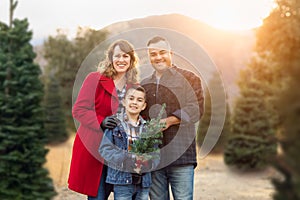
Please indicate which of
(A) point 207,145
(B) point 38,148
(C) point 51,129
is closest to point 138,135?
(A) point 207,145

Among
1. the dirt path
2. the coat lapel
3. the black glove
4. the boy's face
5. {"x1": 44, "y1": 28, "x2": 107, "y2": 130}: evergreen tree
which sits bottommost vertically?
the dirt path

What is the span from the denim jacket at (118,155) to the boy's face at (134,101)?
123 millimetres

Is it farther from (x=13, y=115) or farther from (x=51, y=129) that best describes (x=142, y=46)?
(x=51, y=129)

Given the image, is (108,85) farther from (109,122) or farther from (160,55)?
(160,55)

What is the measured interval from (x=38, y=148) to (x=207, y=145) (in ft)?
13.2

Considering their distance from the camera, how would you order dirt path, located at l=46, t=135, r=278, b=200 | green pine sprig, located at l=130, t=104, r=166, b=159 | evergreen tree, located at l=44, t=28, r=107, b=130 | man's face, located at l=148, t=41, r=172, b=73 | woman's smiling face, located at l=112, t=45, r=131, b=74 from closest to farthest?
green pine sprig, located at l=130, t=104, r=166, b=159 < woman's smiling face, located at l=112, t=45, r=131, b=74 < man's face, located at l=148, t=41, r=172, b=73 < dirt path, located at l=46, t=135, r=278, b=200 < evergreen tree, located at l=44, t=28, r=107, b=130

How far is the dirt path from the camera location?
888 cm

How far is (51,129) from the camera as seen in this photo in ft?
54.2

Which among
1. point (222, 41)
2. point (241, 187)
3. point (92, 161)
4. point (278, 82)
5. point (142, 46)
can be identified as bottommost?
point (241, 187)

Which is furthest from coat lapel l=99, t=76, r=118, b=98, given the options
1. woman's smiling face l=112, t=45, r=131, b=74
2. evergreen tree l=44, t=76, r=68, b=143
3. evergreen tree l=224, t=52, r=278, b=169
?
evergreen tree l=44, t=76, r=68, b=143

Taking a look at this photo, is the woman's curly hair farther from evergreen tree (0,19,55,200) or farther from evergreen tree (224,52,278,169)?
evergreen tree (224,52,278,169)

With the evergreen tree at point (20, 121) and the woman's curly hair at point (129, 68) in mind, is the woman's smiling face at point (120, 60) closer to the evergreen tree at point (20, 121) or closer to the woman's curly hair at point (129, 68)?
the woman's curly hair at point (129, 68)

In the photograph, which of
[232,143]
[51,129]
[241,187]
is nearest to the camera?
[241,187]

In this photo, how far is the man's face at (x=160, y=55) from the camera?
3.54 meters
